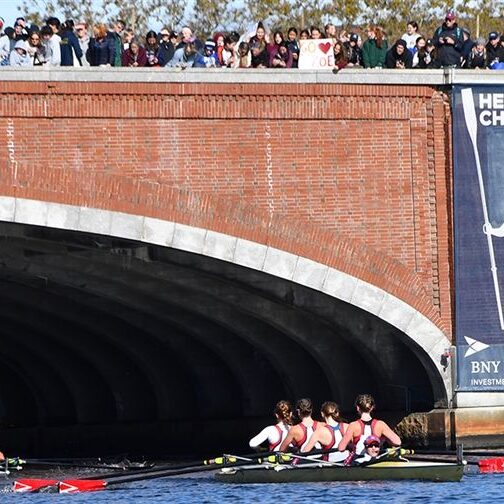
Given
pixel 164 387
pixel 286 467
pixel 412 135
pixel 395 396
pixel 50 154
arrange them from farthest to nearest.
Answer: pixel 164 387
pixel 395 396
pixel 412 135
pixel 50 154
pixel 286 467

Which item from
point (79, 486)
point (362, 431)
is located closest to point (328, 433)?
point (362, 431)

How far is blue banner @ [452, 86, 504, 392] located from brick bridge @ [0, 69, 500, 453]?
25cm

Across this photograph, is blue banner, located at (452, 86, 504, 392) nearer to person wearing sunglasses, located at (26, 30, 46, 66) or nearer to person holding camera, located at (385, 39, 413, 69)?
person holding camera, located at (385, 39, 413, 69)

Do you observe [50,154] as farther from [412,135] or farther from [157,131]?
[412,135]

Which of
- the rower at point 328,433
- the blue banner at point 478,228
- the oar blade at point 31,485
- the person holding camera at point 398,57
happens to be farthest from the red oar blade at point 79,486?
the person holding camera at point 398,57

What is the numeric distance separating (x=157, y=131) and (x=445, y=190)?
561 centimetres

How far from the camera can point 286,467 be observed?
2534cm

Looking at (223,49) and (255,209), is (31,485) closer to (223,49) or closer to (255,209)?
(255,209)

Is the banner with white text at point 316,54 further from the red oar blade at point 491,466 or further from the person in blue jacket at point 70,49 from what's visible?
the red oar blade at point 491,466

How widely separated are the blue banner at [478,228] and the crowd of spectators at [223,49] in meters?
0.95

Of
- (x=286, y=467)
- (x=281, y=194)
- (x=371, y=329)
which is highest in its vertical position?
(x=281, y=194)

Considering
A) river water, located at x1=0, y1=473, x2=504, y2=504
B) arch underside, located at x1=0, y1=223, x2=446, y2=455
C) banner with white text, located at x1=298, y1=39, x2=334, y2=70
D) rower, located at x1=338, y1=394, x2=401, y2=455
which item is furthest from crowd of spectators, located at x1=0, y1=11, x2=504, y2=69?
river water, located at x1=0, y1=473, x2=504, y2=504

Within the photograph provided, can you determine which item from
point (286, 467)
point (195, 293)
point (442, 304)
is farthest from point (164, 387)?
point (286, 467)

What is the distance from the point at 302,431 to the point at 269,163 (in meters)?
5.55
